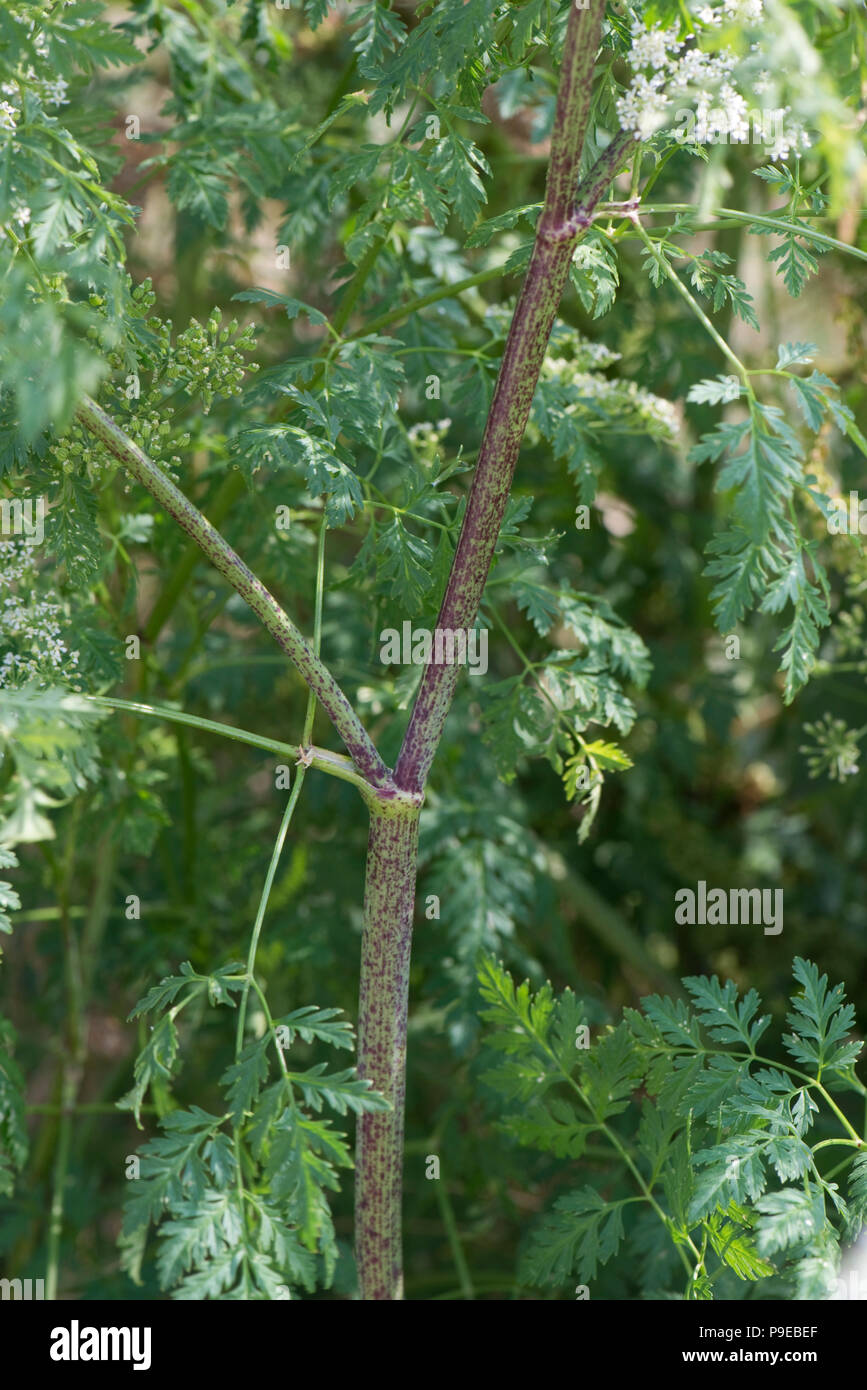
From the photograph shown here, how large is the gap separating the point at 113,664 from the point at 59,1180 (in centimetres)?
68

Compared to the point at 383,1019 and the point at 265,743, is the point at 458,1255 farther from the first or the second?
the point at 265,743

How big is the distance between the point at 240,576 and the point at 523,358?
277 millimetres

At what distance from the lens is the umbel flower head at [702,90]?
775 millimetres

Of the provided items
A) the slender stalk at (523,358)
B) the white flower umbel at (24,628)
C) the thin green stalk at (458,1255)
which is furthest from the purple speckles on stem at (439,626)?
the thin green stalk at (458,1255)

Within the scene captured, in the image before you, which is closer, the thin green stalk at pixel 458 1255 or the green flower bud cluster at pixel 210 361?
the green flower bud cluster at pixel 210 361

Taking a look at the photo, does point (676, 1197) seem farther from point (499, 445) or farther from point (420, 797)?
point (499, 445)

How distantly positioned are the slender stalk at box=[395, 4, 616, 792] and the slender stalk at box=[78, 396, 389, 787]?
0.04 metres

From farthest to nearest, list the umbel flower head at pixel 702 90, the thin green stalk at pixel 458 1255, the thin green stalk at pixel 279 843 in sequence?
1. the thin green stalk at pixel 458 1255
2. the thin green stalk at pixel 279 843
3. the umbel flower head at pixel 702 90

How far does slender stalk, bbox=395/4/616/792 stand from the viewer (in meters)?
0.82

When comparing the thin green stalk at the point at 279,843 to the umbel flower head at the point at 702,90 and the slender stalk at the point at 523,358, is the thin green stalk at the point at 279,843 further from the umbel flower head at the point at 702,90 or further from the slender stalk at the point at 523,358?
the umbel flower head at the point at 702,90

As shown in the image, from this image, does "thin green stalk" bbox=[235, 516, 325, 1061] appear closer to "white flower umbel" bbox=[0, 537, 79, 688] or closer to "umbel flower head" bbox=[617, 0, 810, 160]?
"white flower umbel" bbox=[0, 537, 79, 688]

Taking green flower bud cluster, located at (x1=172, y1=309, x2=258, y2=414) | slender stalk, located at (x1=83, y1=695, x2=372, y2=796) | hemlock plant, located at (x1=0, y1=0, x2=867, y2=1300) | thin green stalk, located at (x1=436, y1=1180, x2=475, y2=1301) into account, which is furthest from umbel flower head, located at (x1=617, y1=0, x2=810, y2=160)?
thin green stalk, located at (x1=436, y1=1180, x2=475, y2=1301)

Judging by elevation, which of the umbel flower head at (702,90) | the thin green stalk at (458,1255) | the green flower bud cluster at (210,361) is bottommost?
the thin green stalk at (458,1255)

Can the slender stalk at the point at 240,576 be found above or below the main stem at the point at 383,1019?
above
